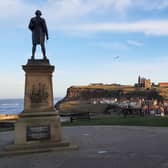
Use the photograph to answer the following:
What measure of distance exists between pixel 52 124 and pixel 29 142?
0.91 meters

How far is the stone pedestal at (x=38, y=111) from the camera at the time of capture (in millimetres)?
13234

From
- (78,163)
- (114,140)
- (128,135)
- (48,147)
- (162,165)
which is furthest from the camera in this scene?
(128,135)

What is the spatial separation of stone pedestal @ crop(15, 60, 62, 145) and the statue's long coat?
2.88ft

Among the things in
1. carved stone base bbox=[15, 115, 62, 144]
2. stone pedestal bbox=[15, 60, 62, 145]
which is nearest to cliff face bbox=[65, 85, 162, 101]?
stone pedestal bbox=[15, 60, 62, 145]

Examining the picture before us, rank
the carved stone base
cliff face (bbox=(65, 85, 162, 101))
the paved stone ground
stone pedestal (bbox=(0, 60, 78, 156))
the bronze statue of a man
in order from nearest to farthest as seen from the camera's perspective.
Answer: the paved stone ground < stone pedestal (bbox=(0, 60, 78, 156)) < the carved stone base < the bronze statue of a man < cliff face (bbox=(65, 85, 162, 101))

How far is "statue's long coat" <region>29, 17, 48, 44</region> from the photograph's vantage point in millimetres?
14281

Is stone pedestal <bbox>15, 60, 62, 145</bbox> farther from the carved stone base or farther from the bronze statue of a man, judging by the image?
the bronze statue of a man

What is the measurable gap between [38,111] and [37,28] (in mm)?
2844

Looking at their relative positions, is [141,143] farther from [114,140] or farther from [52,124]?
[52,124]

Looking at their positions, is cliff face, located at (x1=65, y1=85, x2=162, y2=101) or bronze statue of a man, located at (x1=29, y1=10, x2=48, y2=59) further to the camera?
cliff face, located at (x1=65, y1=85, x2=162, y2=101)

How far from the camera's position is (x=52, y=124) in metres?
13.4

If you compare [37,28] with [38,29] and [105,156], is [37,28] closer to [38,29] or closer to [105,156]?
[38,29]

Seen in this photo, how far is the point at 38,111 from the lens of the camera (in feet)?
44.6

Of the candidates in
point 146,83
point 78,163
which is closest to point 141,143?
point 78,163
